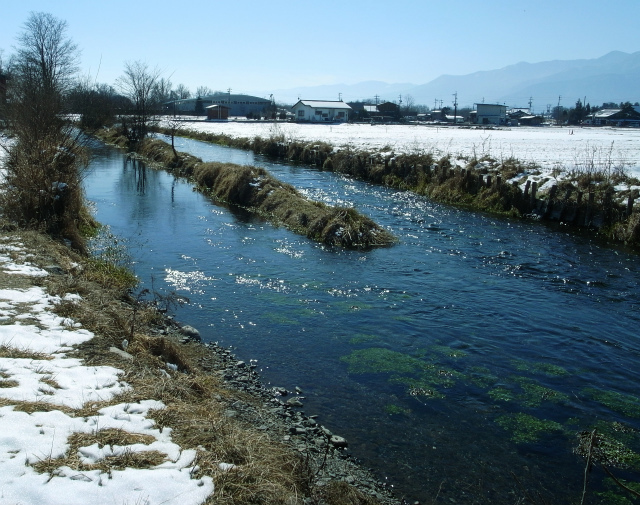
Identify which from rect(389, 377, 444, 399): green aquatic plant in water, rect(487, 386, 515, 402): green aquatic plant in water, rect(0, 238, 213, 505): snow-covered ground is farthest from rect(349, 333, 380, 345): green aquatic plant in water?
rect(0, 238, 213, 505): snow-covered ground

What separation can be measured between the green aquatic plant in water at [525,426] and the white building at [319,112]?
4240 inches

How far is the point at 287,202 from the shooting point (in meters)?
23.8

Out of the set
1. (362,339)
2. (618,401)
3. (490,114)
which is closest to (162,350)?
(362,339)

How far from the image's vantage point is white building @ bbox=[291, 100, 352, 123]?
4491 inches

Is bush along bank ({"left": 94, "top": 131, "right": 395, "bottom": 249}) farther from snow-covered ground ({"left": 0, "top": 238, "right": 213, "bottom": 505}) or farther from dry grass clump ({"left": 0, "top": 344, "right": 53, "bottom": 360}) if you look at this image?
dry grass clump ({"left": 0, "top": 344, "right": 53, "bottom": 360})

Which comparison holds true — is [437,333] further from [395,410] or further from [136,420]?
[136,420]

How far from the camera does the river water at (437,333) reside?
747 centimetres

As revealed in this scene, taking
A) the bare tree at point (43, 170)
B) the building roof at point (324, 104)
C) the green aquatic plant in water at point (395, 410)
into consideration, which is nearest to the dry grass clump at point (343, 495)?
the green aquatic plant in water at point (395, 410)

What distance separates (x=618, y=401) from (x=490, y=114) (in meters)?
126

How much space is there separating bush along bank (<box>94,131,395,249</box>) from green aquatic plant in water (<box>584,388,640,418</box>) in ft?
34.2

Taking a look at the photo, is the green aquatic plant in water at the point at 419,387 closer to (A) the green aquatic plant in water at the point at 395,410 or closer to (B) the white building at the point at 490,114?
(A) the green aquatic plant in water at the point at 395,410

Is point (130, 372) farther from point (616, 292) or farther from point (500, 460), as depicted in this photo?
point (616, 292)

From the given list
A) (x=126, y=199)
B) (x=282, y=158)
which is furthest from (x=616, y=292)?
(x=282, y=158)

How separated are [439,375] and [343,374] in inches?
71.9
